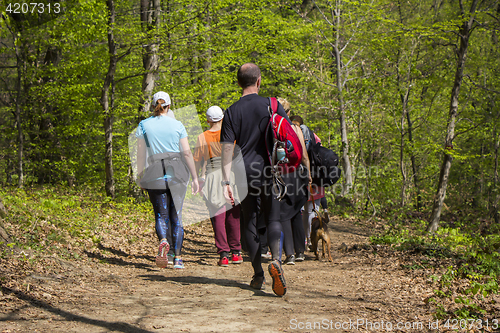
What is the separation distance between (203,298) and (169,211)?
180cm

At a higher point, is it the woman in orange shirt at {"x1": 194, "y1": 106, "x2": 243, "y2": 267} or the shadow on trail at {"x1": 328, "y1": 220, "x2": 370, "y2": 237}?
the woman in orange shirt at {"x1": 194, "y1": 106, "x2": 243, "y2": 267}

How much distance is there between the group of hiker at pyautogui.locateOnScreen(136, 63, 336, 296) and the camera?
13.9ft

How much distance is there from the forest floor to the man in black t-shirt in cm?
59

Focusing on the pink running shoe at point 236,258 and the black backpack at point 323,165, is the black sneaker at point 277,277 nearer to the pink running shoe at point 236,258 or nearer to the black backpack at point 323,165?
the pink running shoe at point 236,258

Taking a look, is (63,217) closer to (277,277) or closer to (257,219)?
(257,219)

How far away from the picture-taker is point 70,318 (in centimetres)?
338

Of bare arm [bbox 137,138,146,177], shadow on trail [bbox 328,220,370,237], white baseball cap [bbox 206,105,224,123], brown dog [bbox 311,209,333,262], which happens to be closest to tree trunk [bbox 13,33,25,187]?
bare arm [bbox 137,138,146,177]

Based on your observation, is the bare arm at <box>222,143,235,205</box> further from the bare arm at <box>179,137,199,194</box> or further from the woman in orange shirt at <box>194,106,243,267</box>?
the woman in orange shirt at <box>194,106,243,267</box>

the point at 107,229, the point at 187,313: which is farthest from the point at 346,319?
the point at 107,229

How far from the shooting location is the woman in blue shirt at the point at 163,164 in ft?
18.3

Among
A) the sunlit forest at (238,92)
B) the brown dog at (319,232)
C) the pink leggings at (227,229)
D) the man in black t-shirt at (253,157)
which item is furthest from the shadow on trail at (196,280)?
the sunlit forest at (238,92)

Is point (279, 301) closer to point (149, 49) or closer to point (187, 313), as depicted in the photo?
point (187, 313)

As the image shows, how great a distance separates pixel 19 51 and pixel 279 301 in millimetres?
12266

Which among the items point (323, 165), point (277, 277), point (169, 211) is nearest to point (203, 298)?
point (277, 277)
